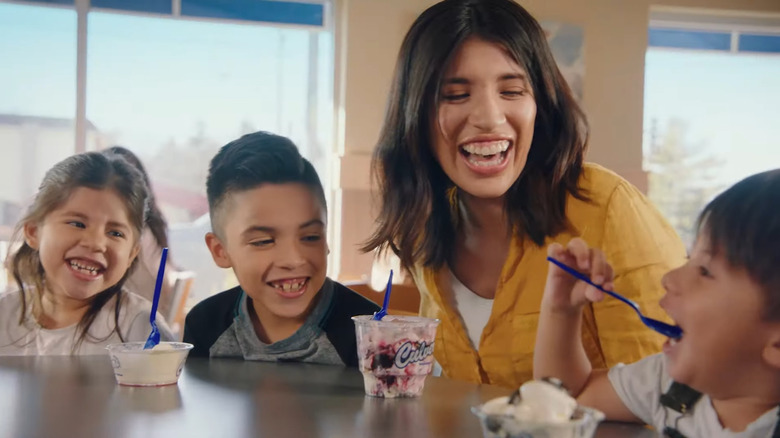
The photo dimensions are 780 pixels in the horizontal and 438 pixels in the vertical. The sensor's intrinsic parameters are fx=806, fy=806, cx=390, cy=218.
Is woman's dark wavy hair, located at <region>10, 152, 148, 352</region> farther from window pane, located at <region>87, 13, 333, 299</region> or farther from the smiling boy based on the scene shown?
window pane, located at <region>87, 13, 333, 299</region>

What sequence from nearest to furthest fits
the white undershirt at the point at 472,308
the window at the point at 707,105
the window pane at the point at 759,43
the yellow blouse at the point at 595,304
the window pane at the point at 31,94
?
the yellow blouse at the point at 595,304, the white undershirt at the point at 472,308, the window pane at the point at 31,94, the window at the point at 707,105, the window pane at the point at 759,43

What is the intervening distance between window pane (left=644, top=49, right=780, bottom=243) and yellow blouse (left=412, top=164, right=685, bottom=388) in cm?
474

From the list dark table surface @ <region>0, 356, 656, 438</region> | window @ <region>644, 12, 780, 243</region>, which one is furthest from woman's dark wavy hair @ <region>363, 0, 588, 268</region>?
window @ <region>644, 12, 780, 243</region>

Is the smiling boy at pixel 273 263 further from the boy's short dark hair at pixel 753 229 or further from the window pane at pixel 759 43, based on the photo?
the window pane at pixel 759 43

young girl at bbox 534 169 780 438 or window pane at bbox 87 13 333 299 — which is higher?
window pane at bbox 87 13 333 299

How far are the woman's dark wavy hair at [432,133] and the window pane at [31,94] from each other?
400cm

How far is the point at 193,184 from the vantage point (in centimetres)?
535

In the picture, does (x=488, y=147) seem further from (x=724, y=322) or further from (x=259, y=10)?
(x=259, y=10)

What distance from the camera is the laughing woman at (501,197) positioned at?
1.34m

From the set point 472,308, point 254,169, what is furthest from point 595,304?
point 254,169

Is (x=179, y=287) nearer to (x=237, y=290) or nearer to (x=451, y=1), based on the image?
(x=237, y=290)

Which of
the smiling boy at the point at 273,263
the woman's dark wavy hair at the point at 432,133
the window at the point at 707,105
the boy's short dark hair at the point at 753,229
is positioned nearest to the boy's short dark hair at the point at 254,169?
the smiling boy at the point at 273,263

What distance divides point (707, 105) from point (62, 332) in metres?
5.47

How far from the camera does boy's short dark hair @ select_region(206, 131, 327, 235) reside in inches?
54.2
